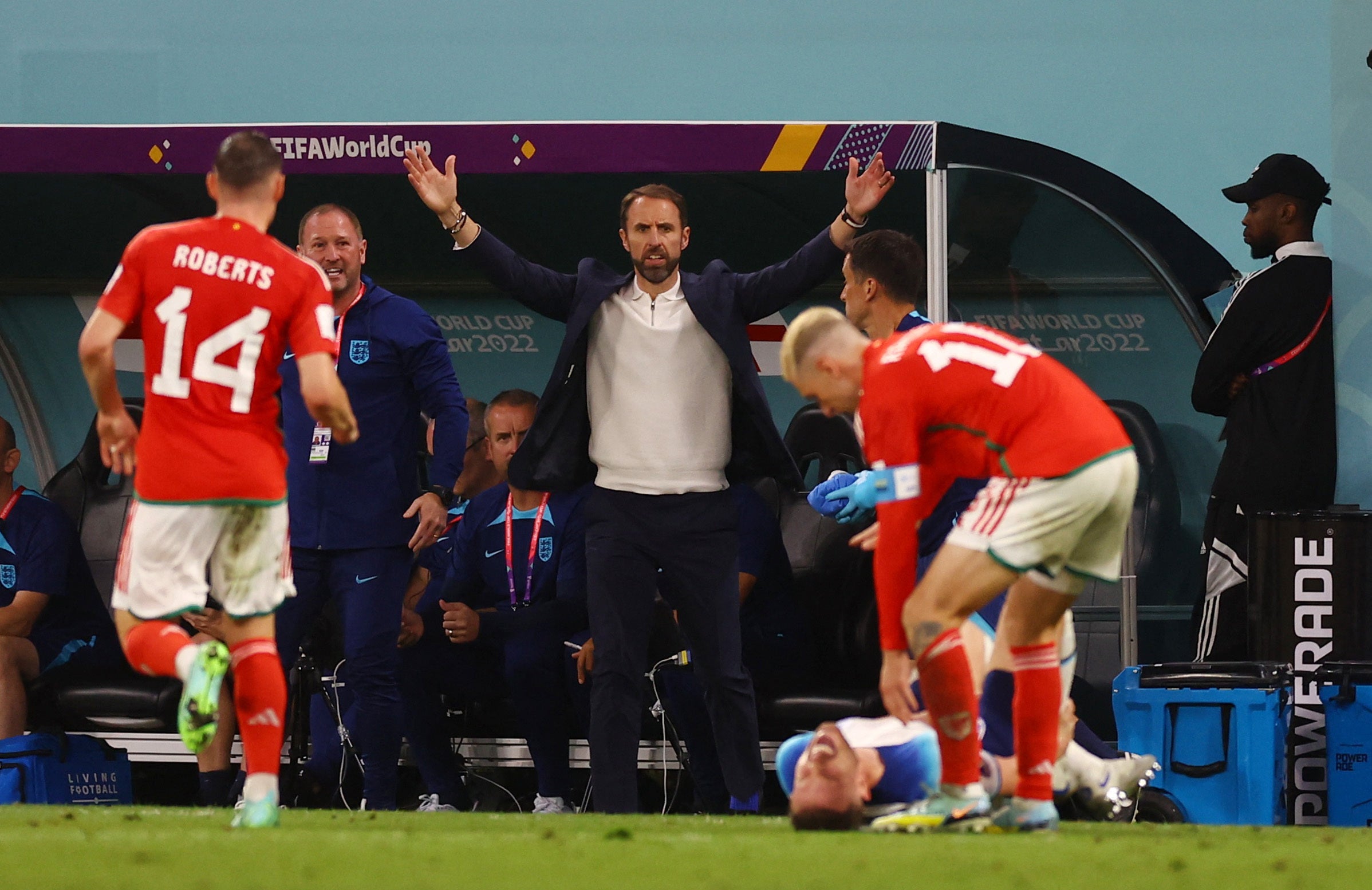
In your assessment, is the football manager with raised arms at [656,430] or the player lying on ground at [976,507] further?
the football manager with raised arms at [656,430]

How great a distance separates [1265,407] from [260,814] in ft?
14.3

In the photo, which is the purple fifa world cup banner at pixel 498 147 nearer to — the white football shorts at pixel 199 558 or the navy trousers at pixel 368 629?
the navy trousers at pixel 368 629

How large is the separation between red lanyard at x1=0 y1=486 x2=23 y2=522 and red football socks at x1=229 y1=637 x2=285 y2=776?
2.78 m

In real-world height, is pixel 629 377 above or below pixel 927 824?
above

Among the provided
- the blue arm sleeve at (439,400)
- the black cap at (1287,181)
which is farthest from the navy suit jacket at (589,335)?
the black cap at (1287,181)

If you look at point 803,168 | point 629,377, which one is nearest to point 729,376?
point 629,377

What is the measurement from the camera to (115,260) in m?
8.20

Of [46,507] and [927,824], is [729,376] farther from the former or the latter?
[46,507]

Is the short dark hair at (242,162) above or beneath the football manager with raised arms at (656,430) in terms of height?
above

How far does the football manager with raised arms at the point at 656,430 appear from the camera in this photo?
17.5ft

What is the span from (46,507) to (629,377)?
2.87 m

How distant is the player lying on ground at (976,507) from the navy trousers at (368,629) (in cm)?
216

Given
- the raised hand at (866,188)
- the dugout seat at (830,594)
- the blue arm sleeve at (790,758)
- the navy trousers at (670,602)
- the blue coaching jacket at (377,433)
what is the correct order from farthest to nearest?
the dugout seat at (830,594) < the blue coaching jacket at (377,433) < the raised hand at (866,188) < the navy trousers at (670,602) < the blue arm sleeve at (790,758)

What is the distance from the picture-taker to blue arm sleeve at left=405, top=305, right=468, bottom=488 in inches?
227
